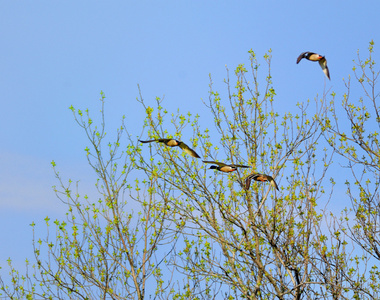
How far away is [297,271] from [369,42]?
5.63m

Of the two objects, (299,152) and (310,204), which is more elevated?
(299,152)

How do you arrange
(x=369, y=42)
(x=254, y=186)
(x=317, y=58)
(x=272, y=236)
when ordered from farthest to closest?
(x=369, y=42) → (x=254, y=186) → (x=272, y=236) → (x=317, y=58)

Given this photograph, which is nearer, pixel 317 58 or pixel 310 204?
pixel 317 58

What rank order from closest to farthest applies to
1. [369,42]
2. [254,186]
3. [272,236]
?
1. [272,236]
2. [254,186]
3. [369,42]

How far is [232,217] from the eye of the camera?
9961mm

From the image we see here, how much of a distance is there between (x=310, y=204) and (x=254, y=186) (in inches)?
45.7

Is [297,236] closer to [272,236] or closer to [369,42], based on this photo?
[272,236]

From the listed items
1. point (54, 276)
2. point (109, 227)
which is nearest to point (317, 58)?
point (109, 227)

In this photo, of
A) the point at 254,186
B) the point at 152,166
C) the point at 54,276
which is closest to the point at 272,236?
the point at 254,186

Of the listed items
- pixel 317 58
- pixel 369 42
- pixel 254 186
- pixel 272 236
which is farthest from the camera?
pixel 369 42

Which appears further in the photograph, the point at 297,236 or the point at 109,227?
the point at 109,227

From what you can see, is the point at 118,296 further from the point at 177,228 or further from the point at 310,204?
the point at 310,204

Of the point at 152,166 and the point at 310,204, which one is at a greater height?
the point at 152,166

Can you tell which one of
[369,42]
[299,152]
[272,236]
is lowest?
[272,236]
